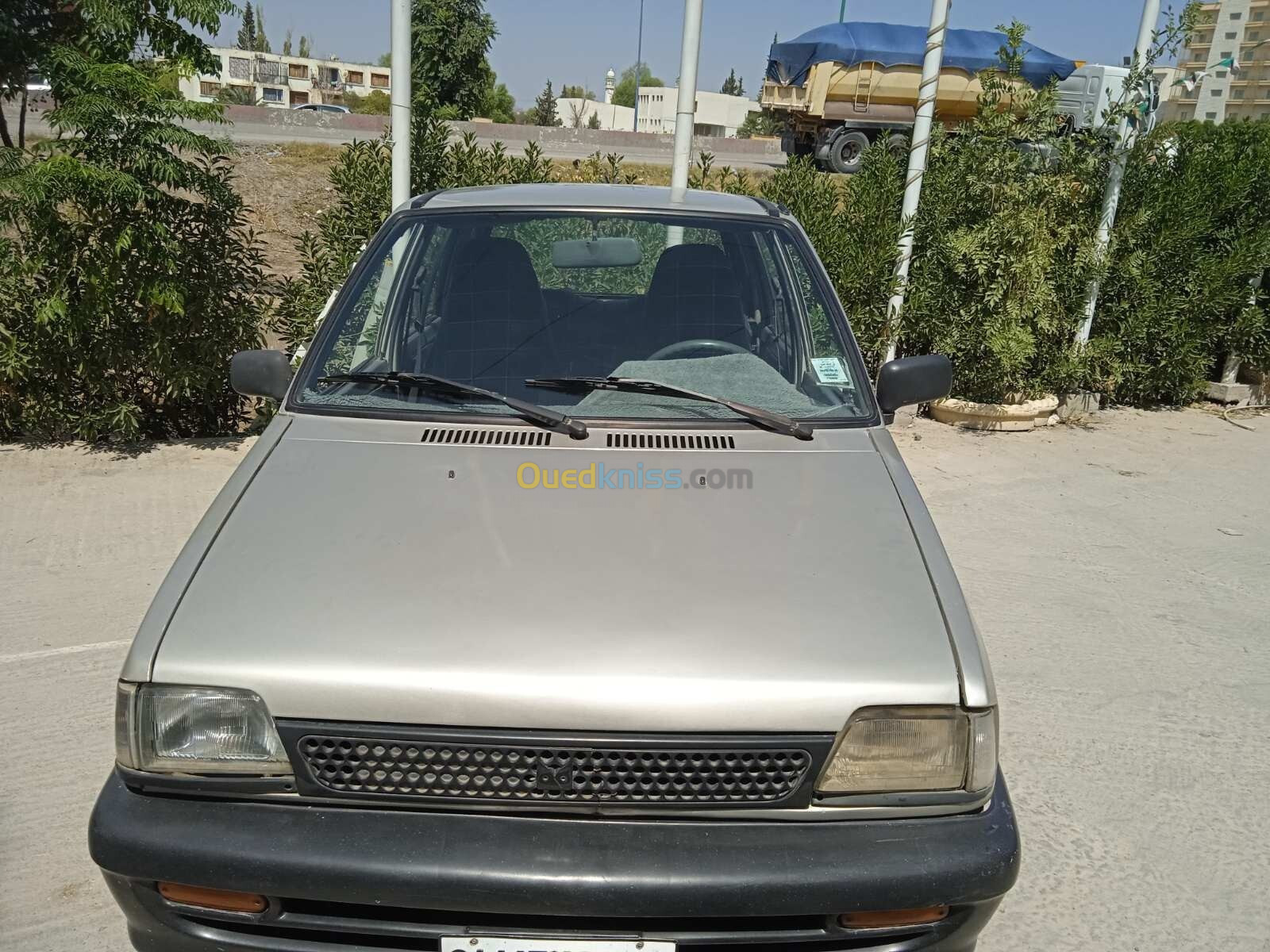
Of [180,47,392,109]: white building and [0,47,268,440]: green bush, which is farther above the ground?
[180,47,392,109]: white building

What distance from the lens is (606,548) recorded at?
239 cm

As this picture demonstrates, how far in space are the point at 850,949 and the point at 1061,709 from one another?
2438 mm

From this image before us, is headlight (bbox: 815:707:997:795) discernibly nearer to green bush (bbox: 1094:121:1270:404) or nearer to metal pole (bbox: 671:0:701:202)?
metal pole (bbox: 671:0:701:202)

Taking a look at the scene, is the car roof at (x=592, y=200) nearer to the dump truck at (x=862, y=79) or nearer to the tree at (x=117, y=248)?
the tree at (x=117, y=248)

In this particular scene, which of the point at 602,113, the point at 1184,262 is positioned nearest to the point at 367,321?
the point at 1184,262

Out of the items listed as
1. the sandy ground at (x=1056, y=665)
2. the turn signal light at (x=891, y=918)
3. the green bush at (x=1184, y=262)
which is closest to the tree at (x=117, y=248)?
the sandy ground at (x=1056, y=665)

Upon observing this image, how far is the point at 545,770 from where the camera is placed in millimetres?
2018

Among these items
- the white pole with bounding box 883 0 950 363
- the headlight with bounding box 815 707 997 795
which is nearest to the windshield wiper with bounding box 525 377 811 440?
the headlight with bounding box 815 707 997 795

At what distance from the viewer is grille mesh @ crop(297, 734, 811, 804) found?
6.64 ft

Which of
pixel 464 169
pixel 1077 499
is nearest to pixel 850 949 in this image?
pixel 1077 499

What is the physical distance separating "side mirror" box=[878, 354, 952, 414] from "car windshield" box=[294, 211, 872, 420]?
0.65 ft

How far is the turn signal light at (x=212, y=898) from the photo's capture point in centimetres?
199

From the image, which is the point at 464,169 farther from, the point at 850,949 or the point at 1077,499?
the point at 850,949

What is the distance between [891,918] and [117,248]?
5495 millimetres
